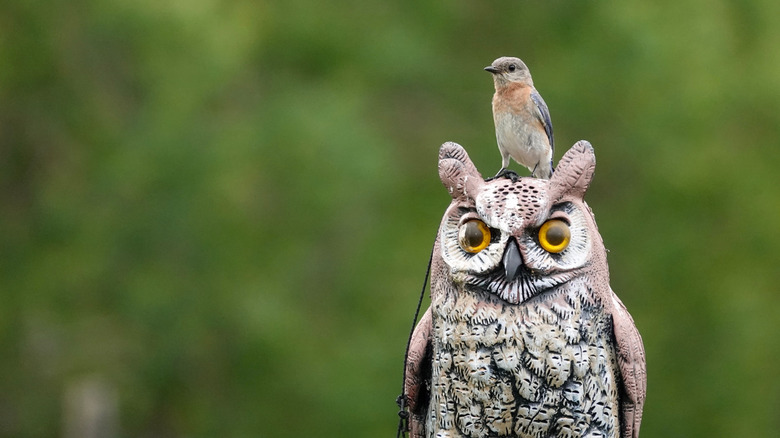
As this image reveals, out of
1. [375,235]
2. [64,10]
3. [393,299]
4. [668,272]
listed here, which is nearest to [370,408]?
[393,299]

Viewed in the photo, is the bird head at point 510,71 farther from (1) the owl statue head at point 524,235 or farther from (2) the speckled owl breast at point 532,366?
(2) the speckled owl breast at point 532,366

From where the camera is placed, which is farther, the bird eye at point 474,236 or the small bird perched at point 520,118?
the small bird perched at point 520,118

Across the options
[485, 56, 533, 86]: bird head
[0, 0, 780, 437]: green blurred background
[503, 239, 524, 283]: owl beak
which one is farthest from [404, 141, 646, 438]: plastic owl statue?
[0, 0, 780, 437]: green blurred background

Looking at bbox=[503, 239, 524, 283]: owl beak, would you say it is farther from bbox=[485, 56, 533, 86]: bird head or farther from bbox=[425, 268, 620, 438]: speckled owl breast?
bbox=[485, 56, 533, 86]: bird head

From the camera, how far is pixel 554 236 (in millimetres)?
3291

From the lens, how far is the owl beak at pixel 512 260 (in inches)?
127

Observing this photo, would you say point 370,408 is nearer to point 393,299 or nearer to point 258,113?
point 393,299

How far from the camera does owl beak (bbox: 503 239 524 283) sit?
10.6 feet

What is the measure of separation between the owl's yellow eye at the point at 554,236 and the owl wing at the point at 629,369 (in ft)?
0.88

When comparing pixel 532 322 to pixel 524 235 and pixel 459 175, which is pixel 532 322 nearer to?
pixel 524 235

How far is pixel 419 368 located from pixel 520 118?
117 cm

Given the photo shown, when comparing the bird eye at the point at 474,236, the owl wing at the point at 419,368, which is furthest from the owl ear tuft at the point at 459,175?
the owl wing at the point at 419,368

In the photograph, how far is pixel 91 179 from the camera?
8.08 m

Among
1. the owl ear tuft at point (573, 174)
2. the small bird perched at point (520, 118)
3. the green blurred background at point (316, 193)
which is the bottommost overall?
the owl ear tuft at point (573, 174)
